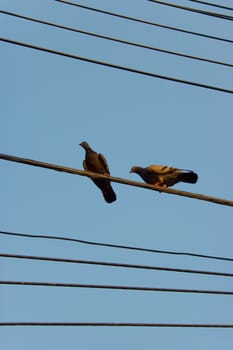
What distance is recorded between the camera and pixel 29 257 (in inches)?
207

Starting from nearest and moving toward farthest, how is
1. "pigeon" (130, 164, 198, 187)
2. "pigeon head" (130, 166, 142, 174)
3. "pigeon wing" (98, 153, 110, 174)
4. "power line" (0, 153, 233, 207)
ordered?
1. "power line" (0, 153, 233, 207)
2. "pigeon" (130, 164, 198, 187)
3. "pigeon head" (130, 166, 142, 174)
4. "pigeon wing" (98, 153, 110, 174)

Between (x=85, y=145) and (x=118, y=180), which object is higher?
(x=85, y=145)

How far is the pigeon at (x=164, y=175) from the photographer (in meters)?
8.34

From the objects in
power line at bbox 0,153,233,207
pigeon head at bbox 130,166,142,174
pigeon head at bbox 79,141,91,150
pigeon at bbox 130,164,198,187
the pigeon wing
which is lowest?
power line at bbox 0,153,233,207

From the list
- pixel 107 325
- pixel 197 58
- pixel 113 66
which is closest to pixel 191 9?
pixel 197 58

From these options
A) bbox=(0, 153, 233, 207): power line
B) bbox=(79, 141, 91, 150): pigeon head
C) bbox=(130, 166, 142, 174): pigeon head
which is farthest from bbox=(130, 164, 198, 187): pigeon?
bbox=(0, 153, 233, 207): power line

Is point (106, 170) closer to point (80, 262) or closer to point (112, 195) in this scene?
point (112, 195)

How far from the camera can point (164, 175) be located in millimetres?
8852

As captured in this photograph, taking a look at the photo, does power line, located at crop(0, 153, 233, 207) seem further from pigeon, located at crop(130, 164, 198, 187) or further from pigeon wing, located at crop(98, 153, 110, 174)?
pigeon wing, located at crop(98, 153, 110, 174)

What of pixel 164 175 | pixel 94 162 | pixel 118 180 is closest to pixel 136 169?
pixel 94 162

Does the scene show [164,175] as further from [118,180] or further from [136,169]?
[118,180]

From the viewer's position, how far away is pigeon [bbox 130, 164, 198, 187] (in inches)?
328

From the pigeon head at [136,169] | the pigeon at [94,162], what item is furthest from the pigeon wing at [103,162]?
the pigeon head at [136,169]

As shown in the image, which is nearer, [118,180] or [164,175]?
[118,180]
